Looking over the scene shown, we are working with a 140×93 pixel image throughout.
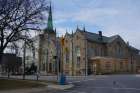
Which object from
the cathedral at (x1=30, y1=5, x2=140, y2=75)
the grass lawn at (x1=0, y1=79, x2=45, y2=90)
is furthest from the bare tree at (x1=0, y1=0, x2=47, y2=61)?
the cathedral at (x1=30, y1=5, x2=140, y2=75)

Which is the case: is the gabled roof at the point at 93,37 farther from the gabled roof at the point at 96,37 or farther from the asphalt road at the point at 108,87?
the asphalt road at the point at 108,87

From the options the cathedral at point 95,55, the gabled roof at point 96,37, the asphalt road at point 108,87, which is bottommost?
the asphalt road at point 108,87

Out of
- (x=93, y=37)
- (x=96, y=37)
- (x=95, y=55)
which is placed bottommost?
(x=95, y=55)

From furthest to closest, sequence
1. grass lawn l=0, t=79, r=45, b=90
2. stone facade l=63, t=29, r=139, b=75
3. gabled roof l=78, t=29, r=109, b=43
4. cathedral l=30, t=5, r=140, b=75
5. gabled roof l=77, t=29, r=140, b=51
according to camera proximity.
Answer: gabled roof l=77, t=29, r=140, b=51
gabled roof l=78, t=29, r=109, b=43
stone facade l=63, t=29, r=139, b=75
cathedral l=30, t=5, r=140, b=75
grass lawn l=0, t=79, r=45, b=90

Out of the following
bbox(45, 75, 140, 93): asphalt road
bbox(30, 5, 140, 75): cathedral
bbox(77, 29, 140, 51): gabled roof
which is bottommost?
bbox(45, 75, 140, 93): asphalt road

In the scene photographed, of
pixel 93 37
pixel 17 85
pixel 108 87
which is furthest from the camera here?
pixel 93 37

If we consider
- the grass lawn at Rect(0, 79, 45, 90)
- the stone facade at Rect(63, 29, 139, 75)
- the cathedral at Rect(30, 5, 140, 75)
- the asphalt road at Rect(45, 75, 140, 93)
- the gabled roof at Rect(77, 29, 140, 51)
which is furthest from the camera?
the gabled roof at Rect(77, 29, 140, 51)

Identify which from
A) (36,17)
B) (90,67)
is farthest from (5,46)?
(90,67)

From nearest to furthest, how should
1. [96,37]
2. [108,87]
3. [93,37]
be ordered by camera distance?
[108,87], [93,37], [96,37]

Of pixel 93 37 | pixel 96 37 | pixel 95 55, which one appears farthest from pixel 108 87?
pixel 96 37

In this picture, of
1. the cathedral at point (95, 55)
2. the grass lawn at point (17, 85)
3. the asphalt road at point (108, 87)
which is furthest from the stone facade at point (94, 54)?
the asphalt road at point (108, 87)

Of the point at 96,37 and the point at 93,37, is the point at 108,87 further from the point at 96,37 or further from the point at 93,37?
the point at 96,37

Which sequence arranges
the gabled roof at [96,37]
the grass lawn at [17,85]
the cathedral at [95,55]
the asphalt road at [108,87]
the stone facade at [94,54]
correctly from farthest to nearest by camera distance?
the gabled roof at [96,37] → the stone facade at [94,54] → the cathedral at [95,55] → the grass lawn at [17,85] → the asphalt road at [108,87]

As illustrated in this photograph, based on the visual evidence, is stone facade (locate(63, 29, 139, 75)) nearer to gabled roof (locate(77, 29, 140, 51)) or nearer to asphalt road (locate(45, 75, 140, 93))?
gabled roof (locate(77, 29, 140, 51))
